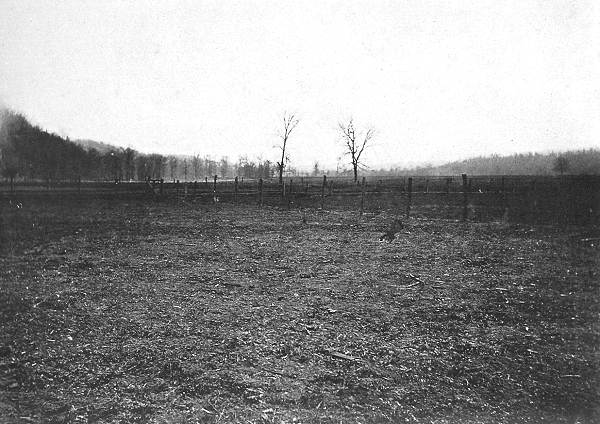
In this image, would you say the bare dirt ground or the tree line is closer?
the bare dirt ground

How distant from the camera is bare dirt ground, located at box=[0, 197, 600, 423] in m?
3.33

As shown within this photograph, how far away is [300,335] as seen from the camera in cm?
472

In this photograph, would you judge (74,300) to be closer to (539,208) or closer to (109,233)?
(109,233)

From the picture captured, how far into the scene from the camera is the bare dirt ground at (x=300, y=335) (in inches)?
131

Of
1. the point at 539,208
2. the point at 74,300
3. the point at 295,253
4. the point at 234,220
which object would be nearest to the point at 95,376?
the point at 74,300

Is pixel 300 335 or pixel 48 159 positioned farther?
pixel 48 159

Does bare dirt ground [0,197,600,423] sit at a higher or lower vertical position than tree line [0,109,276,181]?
lower

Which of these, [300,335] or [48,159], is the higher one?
[48,159]

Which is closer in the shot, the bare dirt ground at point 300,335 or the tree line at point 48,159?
the bare dirt ground at point 300,335

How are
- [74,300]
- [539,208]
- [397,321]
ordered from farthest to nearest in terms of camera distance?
[539,208]
[74,300]
[397,321]

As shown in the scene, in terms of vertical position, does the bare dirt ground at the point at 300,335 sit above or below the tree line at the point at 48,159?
below

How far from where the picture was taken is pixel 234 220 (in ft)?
53.2

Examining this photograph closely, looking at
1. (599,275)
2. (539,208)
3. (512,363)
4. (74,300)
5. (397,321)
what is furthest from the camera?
(539,208)

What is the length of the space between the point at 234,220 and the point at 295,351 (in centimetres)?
1233
